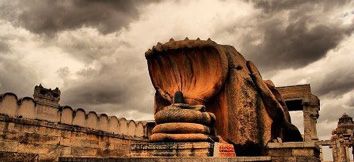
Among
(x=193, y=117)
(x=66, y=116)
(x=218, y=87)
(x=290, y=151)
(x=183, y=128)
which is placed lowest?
(x=290, y=151)

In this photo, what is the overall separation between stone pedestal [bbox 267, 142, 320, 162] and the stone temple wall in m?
5.63

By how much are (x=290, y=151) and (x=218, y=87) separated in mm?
2458

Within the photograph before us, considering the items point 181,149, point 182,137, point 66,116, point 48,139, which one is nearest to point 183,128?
point 182,137

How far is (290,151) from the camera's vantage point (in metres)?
7.93

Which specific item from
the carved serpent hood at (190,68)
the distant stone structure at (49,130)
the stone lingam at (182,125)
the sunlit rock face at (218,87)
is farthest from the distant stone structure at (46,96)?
the stone lingam at (182,125)

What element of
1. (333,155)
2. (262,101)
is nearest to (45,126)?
(262,101)

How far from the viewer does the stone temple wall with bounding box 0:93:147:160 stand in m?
8.34

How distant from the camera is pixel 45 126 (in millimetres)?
9086

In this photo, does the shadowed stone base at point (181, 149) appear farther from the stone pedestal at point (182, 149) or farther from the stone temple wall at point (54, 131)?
the stone temple wall at point (54, 131)

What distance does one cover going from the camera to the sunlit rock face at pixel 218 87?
7.26 metres

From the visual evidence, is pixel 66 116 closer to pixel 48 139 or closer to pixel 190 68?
pixel 48 139

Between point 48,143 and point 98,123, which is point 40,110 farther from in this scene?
point 98,123

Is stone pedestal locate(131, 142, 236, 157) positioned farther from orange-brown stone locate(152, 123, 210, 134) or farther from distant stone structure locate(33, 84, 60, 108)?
distant stone structure locate(33, 84, 60, 108)

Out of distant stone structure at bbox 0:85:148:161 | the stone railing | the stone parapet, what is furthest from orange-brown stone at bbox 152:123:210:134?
the stone railing
